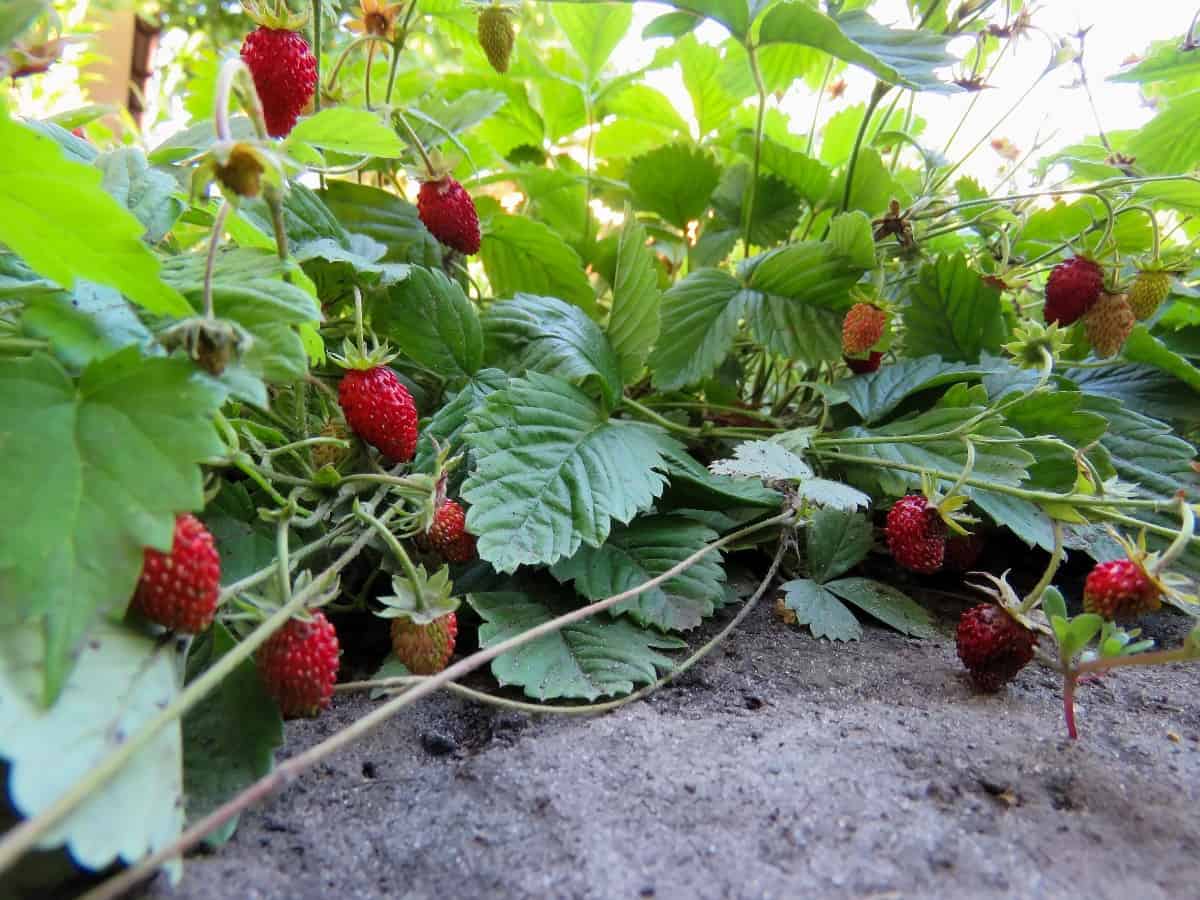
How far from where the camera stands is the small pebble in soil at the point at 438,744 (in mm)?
553

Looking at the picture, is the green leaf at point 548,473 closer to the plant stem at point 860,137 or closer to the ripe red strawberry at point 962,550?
the ripe red strawberry at point 962,550

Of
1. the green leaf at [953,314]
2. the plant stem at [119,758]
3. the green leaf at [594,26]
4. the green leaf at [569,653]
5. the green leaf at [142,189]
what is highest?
the green leaf at [594,26]

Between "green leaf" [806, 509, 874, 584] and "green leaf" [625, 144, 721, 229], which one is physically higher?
"green leaf" [625, 144, 721, 229]

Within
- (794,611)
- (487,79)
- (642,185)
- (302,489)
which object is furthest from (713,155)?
(302,489)

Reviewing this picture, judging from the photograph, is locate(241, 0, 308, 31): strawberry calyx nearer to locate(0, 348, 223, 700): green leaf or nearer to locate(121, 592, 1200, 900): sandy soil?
locate(0, 348, 223, 700): green leaf

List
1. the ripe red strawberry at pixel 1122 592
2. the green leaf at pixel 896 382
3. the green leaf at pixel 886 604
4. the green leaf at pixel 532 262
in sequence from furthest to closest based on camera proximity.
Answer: the green leaf at pixel 532 262
the green leaf at pixel 896 382
the green leaf at pixel 886 604
the ripe red strawberry at pixel 1122 592

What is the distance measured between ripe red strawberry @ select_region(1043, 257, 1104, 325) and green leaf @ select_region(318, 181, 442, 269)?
69 centimetres

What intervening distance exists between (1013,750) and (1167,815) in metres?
0.09

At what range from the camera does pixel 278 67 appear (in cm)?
65

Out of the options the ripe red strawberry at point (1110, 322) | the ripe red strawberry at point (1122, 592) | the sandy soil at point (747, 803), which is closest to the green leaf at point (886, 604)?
the sandy soil at point (747, 803)

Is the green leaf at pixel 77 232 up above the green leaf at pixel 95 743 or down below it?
above

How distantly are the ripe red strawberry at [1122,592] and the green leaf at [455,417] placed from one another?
0.50 metres

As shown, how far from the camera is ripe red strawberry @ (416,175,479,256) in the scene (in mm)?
818

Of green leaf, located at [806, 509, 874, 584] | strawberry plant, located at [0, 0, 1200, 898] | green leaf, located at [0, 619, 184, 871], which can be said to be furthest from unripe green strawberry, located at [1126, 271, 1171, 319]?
green leaf, located at [0, 619, 184, 871]
